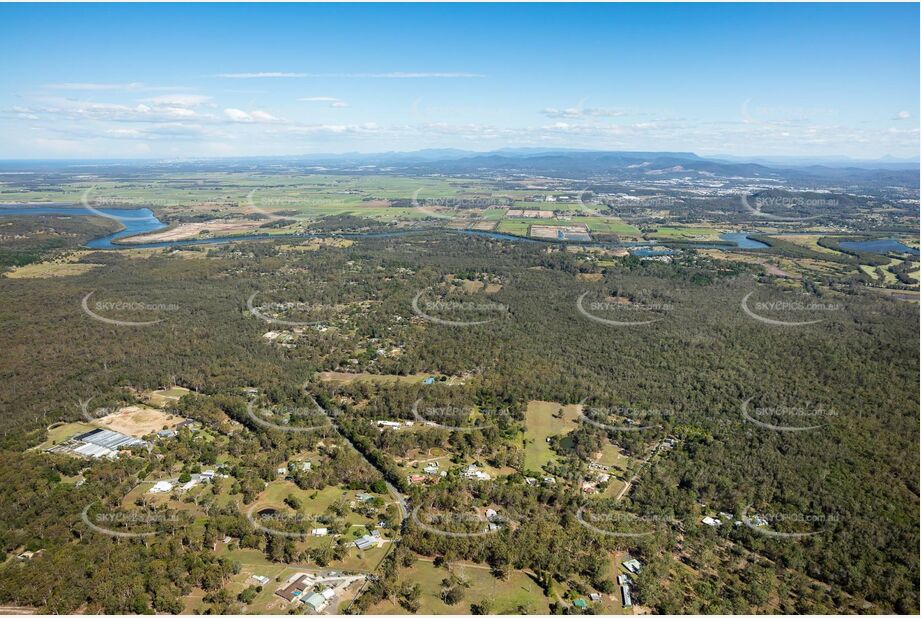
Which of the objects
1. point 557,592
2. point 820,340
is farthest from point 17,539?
point 820,340

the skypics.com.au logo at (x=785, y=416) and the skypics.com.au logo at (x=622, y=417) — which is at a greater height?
the skypics.com.au logo at (x=785, y=416)

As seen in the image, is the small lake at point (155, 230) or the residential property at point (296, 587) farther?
the small lake at point (155, 230)

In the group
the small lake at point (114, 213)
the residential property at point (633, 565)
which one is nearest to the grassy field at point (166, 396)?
the residential property at point (633, 565)

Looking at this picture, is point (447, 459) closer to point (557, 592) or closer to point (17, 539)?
point (557, 592)

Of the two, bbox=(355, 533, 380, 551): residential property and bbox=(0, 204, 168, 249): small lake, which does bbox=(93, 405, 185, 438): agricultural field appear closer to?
bbox=(355, 533, 380, 551): residential property

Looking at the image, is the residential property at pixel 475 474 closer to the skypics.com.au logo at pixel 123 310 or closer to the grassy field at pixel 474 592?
the grassy field at pixel 474 592

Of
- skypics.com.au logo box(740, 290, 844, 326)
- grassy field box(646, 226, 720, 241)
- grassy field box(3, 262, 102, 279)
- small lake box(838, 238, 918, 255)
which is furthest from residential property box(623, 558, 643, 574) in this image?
small lake box(838, 238, 918, 255)
